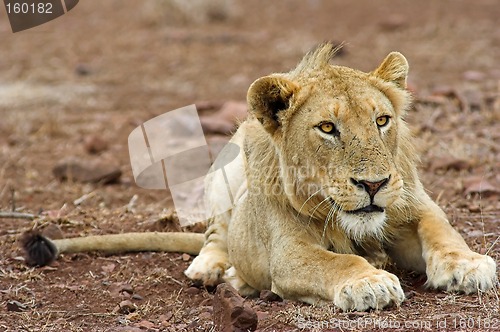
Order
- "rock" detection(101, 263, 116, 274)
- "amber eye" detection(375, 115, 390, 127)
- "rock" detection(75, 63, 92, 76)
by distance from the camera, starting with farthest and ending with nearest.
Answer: "rock" detection(75, 63, 92, 76)
"rock" detection(101, 263, 116, 274)
"amber eye" detection(375, 115, 390, 127)

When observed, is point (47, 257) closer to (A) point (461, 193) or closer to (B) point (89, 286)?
(B) point (89, 286)

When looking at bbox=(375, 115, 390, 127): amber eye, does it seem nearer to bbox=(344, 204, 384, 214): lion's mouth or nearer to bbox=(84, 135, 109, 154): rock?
bbox=(344, 204, 384, 214): lion's mouth

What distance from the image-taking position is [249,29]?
16.7 meters

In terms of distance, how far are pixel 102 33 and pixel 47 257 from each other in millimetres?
11766

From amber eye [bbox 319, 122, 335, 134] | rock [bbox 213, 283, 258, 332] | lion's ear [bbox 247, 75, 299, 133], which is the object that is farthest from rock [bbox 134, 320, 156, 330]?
amber eye [bbox 319, 122, 335, 134]

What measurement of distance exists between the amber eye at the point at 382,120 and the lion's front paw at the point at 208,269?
147cm

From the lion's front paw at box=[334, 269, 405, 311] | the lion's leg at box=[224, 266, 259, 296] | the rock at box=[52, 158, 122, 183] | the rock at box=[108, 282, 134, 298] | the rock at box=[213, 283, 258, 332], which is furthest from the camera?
the rock at box=[52, 158, 122, 183]

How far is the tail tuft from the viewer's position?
5516mm

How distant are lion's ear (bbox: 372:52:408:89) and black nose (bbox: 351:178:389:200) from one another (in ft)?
2.79

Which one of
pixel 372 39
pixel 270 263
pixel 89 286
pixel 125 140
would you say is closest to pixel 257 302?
pixel 270 263

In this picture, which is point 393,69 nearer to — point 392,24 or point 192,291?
point 192,291

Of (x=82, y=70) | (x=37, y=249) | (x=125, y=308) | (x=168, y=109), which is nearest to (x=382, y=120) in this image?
(x=125, y=308)

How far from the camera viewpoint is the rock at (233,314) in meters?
4.09

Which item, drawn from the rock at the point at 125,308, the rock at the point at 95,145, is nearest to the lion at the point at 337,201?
the rock at the point at 125,308
